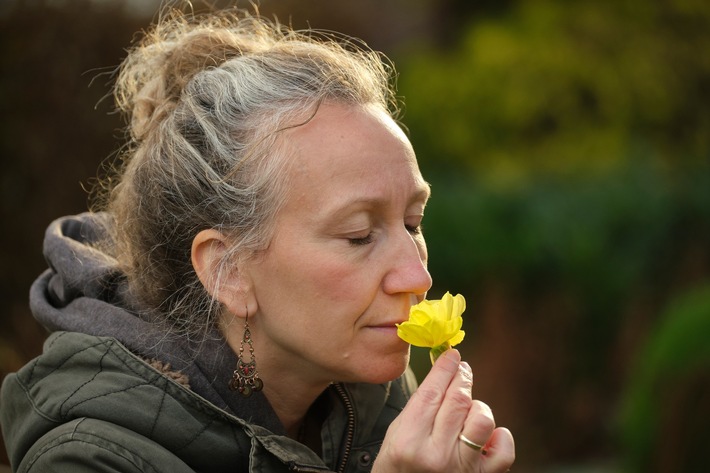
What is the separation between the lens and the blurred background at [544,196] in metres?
4.98

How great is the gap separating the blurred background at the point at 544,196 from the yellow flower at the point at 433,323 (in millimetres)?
2151

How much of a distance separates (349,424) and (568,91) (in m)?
6.72

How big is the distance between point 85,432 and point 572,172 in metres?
5.87

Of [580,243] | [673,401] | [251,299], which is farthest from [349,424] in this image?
[580,243]

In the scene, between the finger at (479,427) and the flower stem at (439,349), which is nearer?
the finger at (479,427)

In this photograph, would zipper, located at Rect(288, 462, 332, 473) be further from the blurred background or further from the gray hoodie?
the blurred background

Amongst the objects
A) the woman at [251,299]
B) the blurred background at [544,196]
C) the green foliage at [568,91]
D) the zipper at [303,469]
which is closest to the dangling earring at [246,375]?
the woman at [251,299]

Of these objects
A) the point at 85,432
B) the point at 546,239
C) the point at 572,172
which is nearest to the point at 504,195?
the point at 546,239

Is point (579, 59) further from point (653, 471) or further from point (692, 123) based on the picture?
point (653, 471)

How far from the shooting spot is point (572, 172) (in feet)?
24.6

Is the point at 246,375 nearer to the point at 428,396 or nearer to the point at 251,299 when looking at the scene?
the point at 251,299

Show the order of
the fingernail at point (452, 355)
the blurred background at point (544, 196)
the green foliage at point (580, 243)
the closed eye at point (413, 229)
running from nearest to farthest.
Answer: the fingernail at point (452, 355)
the closed eye at point (413, 229)
the blurred background at point (544, 196)
the green foliage at point (580, 243)

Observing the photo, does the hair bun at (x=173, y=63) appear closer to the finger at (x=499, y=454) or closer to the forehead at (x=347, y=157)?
the forehead at (x=347, y=157)

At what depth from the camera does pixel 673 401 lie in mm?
4410
